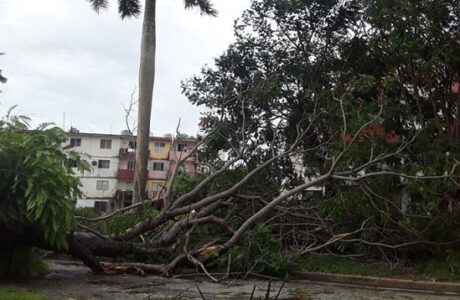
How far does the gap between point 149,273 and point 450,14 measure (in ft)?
28.3

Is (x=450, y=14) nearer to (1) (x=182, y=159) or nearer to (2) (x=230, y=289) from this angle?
(1) (x=182, y=159)

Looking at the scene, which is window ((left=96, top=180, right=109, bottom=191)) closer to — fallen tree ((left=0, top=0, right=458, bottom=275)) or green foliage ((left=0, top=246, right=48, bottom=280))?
fallen tree ((left=0, top=0, right=458, bottom=275))

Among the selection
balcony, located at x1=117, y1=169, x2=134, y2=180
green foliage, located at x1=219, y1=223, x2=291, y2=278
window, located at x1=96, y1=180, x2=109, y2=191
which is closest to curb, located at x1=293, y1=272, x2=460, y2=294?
green foliage, located at x1=219, y1=223, x2=291, y2=278

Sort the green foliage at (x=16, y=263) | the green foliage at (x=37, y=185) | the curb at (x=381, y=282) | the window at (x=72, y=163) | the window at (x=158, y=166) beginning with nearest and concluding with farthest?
the green foliage at (x=37, y=185), the window at (x=72, y=163), the green foliage at (x=16, y=263), the curb at (x=381, y=282), the window at (x=158, y=166)

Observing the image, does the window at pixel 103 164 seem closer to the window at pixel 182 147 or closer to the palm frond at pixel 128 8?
the palm frond at pixel 128 8

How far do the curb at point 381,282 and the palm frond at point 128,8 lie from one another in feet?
43.4

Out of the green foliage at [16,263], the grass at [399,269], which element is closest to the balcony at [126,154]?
the grass at [399,269]

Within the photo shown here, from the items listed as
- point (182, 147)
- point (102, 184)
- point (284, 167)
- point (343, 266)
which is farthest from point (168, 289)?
point (102, 184)

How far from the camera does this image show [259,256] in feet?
34.3

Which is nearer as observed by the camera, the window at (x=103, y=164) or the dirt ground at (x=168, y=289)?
the dirt ground at (x=168, y=289)

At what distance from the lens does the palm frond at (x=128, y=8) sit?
20297 millimetres

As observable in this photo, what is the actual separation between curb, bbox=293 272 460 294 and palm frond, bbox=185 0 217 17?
1141cm

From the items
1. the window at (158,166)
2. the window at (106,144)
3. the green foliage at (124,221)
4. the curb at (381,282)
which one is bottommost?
the curb at (381,282)

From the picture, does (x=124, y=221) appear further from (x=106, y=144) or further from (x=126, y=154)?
(x=106, y=144)
